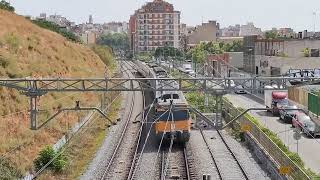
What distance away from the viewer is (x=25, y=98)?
1182 inches

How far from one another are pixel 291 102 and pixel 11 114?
2013cm

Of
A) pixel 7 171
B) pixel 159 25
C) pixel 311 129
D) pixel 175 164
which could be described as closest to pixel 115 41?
pixel 159 25

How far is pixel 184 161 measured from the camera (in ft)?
79.5

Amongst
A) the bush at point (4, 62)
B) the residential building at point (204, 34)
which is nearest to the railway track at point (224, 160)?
the bush at point (4, 62)

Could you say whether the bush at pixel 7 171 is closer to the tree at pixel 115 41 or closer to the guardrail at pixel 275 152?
the guardrail at pixel 275 152

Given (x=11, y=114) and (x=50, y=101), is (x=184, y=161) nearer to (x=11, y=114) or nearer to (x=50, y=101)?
(x=11, y=114)

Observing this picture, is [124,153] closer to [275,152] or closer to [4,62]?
[275,152]

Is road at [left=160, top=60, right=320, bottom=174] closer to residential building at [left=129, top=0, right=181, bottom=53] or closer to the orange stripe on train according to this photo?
the orange stripe on train

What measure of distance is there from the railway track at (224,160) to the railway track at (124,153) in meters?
3.50

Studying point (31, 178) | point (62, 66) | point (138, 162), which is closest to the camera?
point (31, 178)

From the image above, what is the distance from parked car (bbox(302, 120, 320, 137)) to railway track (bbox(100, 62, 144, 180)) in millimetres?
8672

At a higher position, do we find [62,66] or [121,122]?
[62,66]

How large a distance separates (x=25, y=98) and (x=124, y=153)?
269 inches

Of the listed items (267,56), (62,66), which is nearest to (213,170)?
(62,66)
